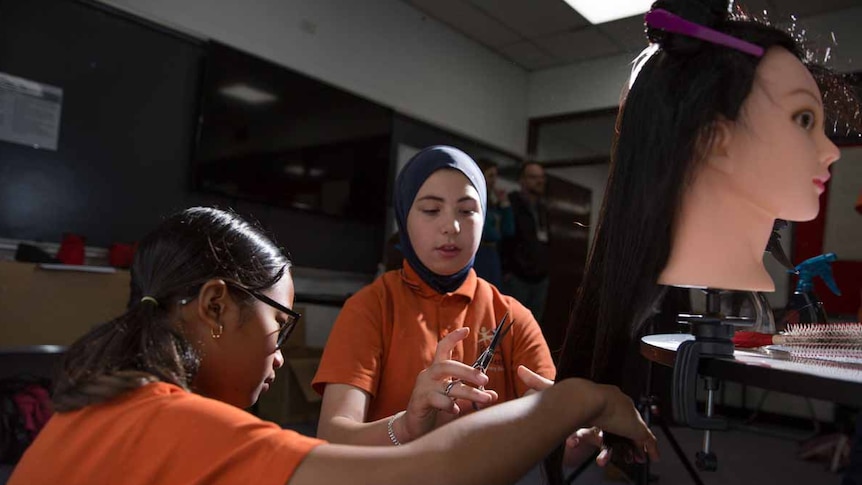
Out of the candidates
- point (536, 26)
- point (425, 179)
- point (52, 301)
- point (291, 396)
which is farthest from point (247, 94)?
point (425, 179)

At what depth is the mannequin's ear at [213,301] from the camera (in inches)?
26.3

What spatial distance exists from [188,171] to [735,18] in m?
2.93

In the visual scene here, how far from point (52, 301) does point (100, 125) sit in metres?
0.95

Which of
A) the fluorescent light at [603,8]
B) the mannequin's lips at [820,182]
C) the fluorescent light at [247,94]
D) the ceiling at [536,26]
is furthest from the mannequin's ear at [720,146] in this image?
the ceiling at [536,26]

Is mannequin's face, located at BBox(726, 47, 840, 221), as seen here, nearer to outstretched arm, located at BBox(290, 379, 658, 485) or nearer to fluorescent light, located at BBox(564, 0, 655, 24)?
outstretched arm, located at BBox(290, 379, 658, 485)

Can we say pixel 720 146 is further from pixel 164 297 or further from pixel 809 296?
pixel 164 297

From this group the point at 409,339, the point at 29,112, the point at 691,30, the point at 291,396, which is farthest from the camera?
the point at 291,396

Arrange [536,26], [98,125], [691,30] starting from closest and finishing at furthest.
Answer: [691,30] → [98,125] → [536,26]

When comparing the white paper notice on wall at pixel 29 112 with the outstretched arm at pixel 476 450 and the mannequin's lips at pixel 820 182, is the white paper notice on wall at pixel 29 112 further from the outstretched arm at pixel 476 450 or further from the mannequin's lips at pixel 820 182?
the mannequin's lips at pixel 820 182

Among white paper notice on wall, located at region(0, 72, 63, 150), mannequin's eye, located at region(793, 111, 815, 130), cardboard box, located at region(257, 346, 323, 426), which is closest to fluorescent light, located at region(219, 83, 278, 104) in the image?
white paper notice on wall, located at region(0, 72, 63, 150)

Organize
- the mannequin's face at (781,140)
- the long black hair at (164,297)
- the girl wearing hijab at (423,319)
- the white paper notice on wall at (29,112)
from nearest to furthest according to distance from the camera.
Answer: the long black hair at (164,297) → the mannequin's face at (781,140) → the girl wearing hijab at (423,319) → the white paper notice on wall at (29,112)

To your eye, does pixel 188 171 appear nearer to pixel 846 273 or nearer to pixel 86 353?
pixel 86 353

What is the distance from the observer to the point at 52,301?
2.26 meters

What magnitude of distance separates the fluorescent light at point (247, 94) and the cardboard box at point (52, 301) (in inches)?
47.6
